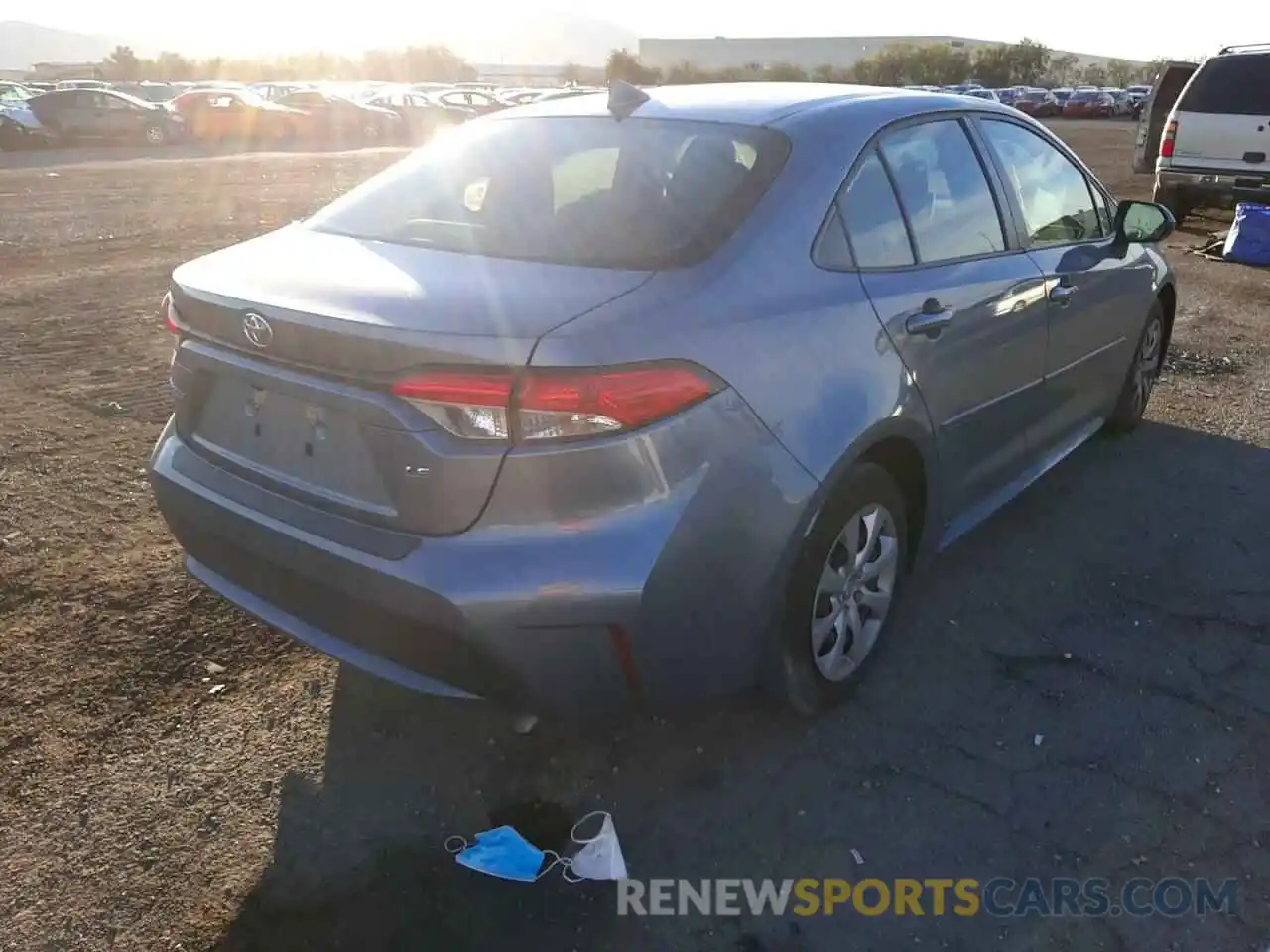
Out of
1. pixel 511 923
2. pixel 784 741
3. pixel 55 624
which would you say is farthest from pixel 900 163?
pixel 55 624

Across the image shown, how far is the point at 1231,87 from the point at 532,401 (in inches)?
484

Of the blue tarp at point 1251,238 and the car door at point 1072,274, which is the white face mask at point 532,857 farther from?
the blue tarp at point 1251,238

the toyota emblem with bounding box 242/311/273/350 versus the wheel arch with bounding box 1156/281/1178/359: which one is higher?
the toyota emblem with bounding box 242/311/273/350

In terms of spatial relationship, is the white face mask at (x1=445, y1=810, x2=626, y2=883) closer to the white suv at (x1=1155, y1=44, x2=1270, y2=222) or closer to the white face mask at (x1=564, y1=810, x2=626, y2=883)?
the white face mask at (x1=564, y1=810, x2=626, y2=883)

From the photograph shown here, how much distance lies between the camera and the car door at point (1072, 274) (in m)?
3.94

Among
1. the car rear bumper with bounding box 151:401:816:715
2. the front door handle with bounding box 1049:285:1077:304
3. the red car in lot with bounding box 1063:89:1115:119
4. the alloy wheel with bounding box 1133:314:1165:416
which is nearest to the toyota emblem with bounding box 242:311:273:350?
the car rear bumper with bounding box 151:401:816:715

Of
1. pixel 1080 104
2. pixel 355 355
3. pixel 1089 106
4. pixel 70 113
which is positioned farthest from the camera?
pixel 1080 104

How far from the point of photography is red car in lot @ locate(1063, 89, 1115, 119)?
50844 millimetres

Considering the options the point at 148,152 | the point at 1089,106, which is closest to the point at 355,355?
the point at 148,152

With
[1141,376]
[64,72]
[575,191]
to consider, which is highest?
[575,191]

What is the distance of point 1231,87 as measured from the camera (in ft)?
38.1

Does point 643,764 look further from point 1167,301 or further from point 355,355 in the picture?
point 1167,301

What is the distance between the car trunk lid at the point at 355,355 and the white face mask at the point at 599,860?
0.90m

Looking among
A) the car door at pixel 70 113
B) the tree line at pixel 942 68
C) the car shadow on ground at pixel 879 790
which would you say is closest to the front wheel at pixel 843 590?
the car shadow on ground at pixel 879 790
